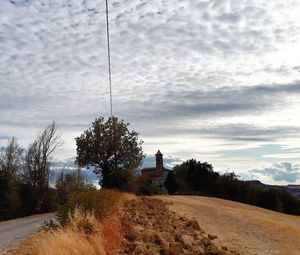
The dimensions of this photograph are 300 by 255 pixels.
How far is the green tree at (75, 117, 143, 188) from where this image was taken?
56.4 m

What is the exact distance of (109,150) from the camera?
186ft

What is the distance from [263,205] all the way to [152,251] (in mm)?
63938

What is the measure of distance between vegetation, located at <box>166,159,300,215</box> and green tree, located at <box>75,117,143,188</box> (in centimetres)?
1933

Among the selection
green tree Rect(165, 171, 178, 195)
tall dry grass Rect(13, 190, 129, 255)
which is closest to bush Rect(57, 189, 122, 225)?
tall dry grass Rect(13, 190, 129, 255)

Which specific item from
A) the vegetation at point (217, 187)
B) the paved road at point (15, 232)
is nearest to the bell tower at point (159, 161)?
the vegetation at point (217, 187)

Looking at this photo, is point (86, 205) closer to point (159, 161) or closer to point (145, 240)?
point (145, 240)

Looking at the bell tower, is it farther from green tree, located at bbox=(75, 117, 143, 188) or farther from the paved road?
the paved road

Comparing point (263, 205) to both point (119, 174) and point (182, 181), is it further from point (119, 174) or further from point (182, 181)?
point (119, 174)

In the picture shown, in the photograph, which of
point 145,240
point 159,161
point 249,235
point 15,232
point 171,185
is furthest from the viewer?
point 159,161

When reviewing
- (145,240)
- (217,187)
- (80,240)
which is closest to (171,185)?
(217,187)

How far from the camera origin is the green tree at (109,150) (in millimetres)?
56375

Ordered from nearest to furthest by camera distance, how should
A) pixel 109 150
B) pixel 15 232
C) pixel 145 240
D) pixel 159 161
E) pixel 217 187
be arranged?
1. pixel 145 240
2. pixel 15 232
3. pixel 109 150
4. pixel 217 187
5. pixel 159 161

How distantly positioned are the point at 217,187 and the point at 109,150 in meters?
24.6

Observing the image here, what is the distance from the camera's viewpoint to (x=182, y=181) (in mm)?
77250
